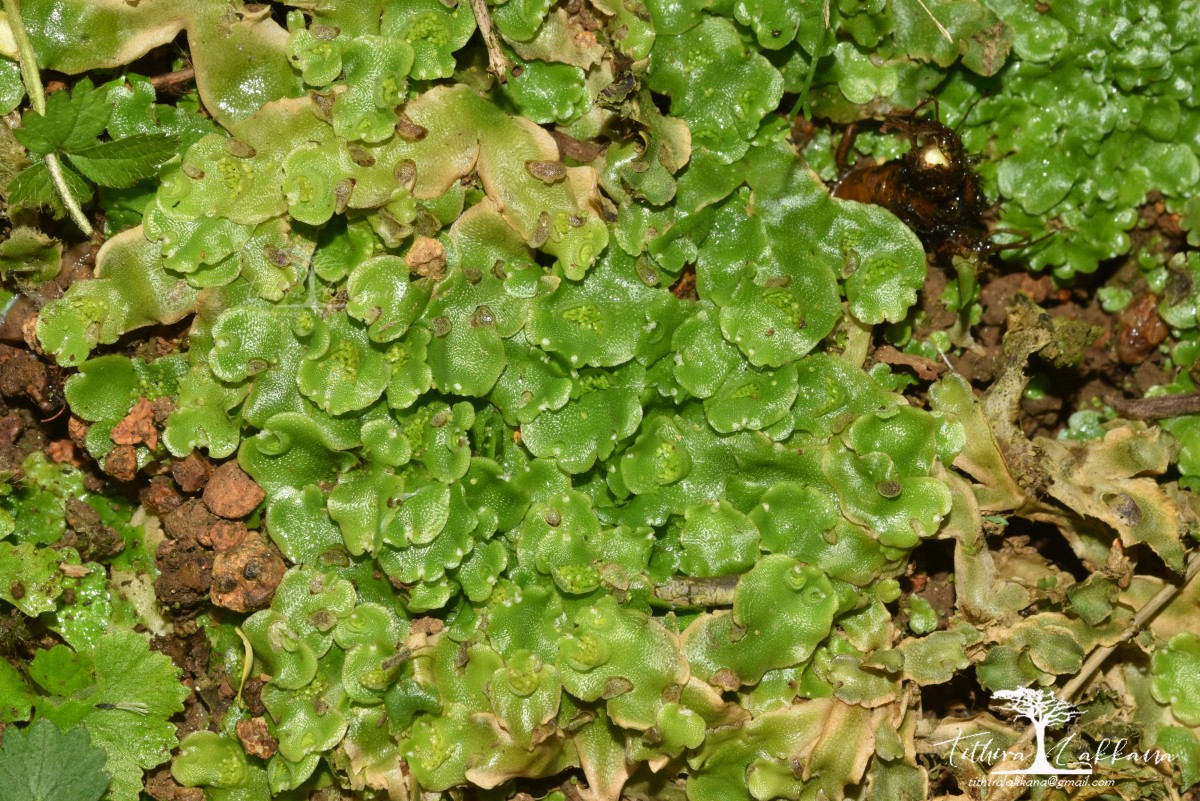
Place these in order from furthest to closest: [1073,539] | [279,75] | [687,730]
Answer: [1073,539] < [279,75] < [687,730]

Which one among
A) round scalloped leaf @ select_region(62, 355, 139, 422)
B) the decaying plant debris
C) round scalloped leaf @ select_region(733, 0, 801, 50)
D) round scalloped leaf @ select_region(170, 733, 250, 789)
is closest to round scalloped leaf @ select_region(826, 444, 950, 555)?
the decaying plant debris

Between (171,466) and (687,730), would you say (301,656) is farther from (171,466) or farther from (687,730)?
(687,730)

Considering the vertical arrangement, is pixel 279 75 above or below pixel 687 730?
above

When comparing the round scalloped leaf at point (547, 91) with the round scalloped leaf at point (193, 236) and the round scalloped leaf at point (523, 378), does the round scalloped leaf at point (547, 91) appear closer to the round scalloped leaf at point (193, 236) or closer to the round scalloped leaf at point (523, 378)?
the round scalloped leaf at point (523, 378)

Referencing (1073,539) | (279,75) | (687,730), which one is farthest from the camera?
(1073,539)

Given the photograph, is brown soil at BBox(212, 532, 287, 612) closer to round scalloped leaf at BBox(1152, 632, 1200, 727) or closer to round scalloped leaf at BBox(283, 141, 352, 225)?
round scalloped leaf at BBox(283, 141, 352, 225)

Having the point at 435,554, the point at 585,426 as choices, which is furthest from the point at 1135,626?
the point at 435,554

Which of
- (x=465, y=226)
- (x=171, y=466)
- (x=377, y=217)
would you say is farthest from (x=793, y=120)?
(x=171, y=466)
